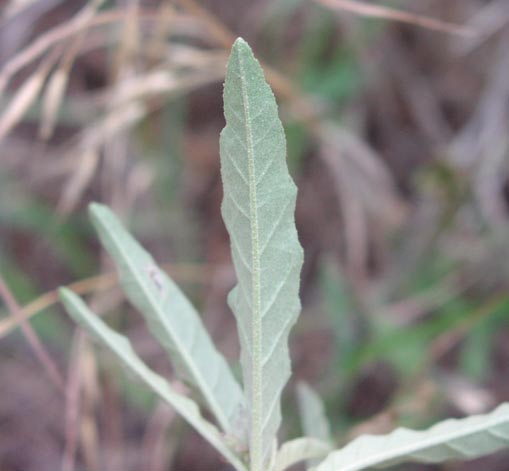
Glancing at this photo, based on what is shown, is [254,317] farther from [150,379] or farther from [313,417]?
[313,417]

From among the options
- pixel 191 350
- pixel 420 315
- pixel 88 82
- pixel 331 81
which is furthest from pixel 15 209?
pixel 191 350

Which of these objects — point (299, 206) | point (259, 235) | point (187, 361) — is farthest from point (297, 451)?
point (299, 206)

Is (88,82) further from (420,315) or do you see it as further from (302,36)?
(420,315)

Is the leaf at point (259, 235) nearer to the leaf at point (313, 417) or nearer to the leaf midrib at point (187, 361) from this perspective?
the leaf midrib at point (187, 361)

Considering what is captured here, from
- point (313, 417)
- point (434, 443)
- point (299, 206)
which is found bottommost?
point (299, 206)

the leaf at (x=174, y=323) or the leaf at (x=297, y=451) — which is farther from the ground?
the leaf at (x=174, y=323)

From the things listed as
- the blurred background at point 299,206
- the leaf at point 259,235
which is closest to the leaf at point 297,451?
the leaf at point 259,235

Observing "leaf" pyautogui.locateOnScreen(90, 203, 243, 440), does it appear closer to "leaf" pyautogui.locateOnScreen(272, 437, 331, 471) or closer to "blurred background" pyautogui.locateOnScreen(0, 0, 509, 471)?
"leaf" pyautogui.locateOnScreen(272, 437, 331, 471)
